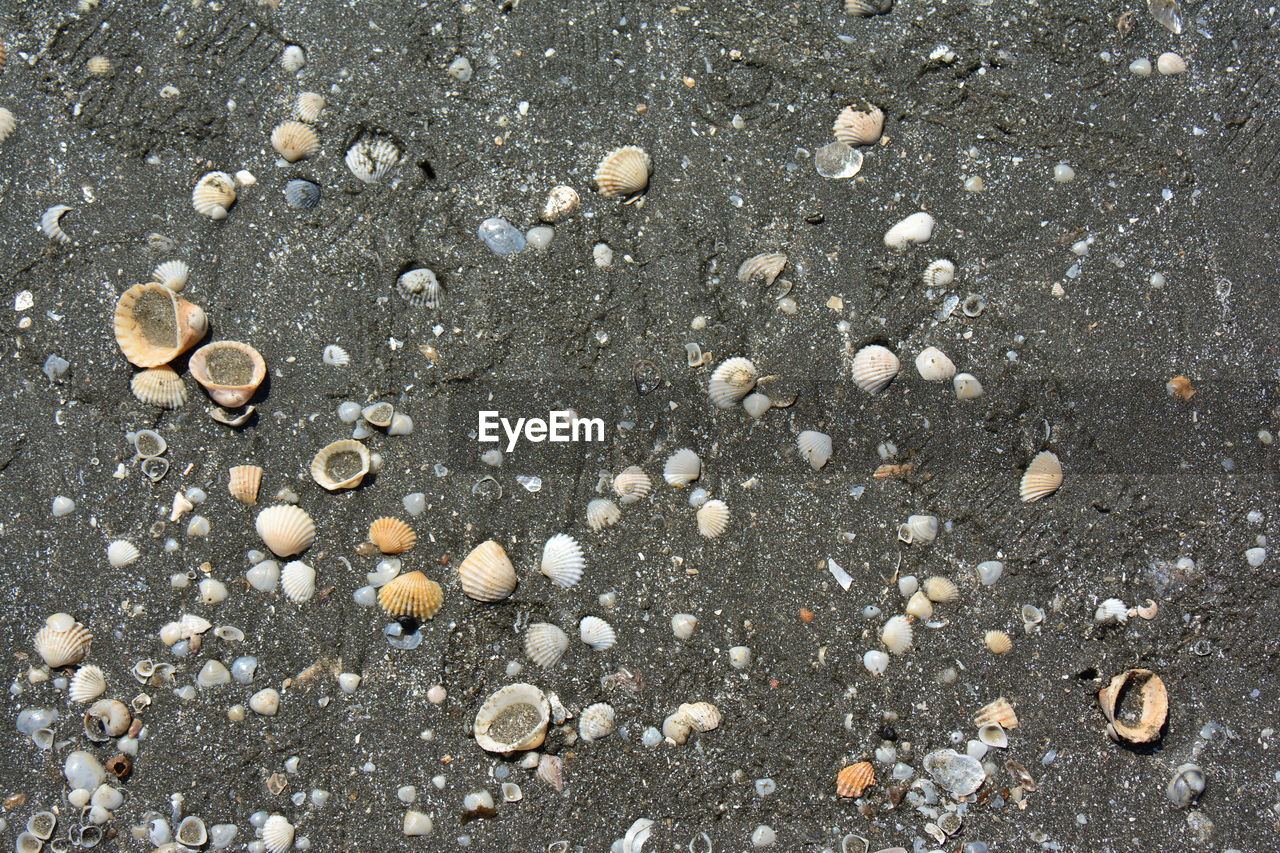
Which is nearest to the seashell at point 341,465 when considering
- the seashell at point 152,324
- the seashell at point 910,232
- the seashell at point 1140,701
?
the seashell at point 152,324

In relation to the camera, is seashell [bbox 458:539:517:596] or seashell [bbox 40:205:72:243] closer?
seashell [bbox 458:539:517:596]

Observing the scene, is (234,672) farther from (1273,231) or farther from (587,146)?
(1273,231)

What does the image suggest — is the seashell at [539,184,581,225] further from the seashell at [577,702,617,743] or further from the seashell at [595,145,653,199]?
the seashell at [577,702,617,743]

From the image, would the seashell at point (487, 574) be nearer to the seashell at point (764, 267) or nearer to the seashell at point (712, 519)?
the seashell at point (712, 519)

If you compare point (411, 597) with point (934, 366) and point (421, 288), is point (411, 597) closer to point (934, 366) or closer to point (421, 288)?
point (421, 288)

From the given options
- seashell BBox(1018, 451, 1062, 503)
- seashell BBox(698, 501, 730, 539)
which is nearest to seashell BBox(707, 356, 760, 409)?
seashell BBox(698, 501, 730, 539)

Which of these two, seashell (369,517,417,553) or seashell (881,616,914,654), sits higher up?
seashell (369,517,417,553)

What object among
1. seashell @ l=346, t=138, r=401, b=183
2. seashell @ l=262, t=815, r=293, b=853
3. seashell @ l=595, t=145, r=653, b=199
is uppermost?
seashell @ l=346, t=138, r=401, b=183
